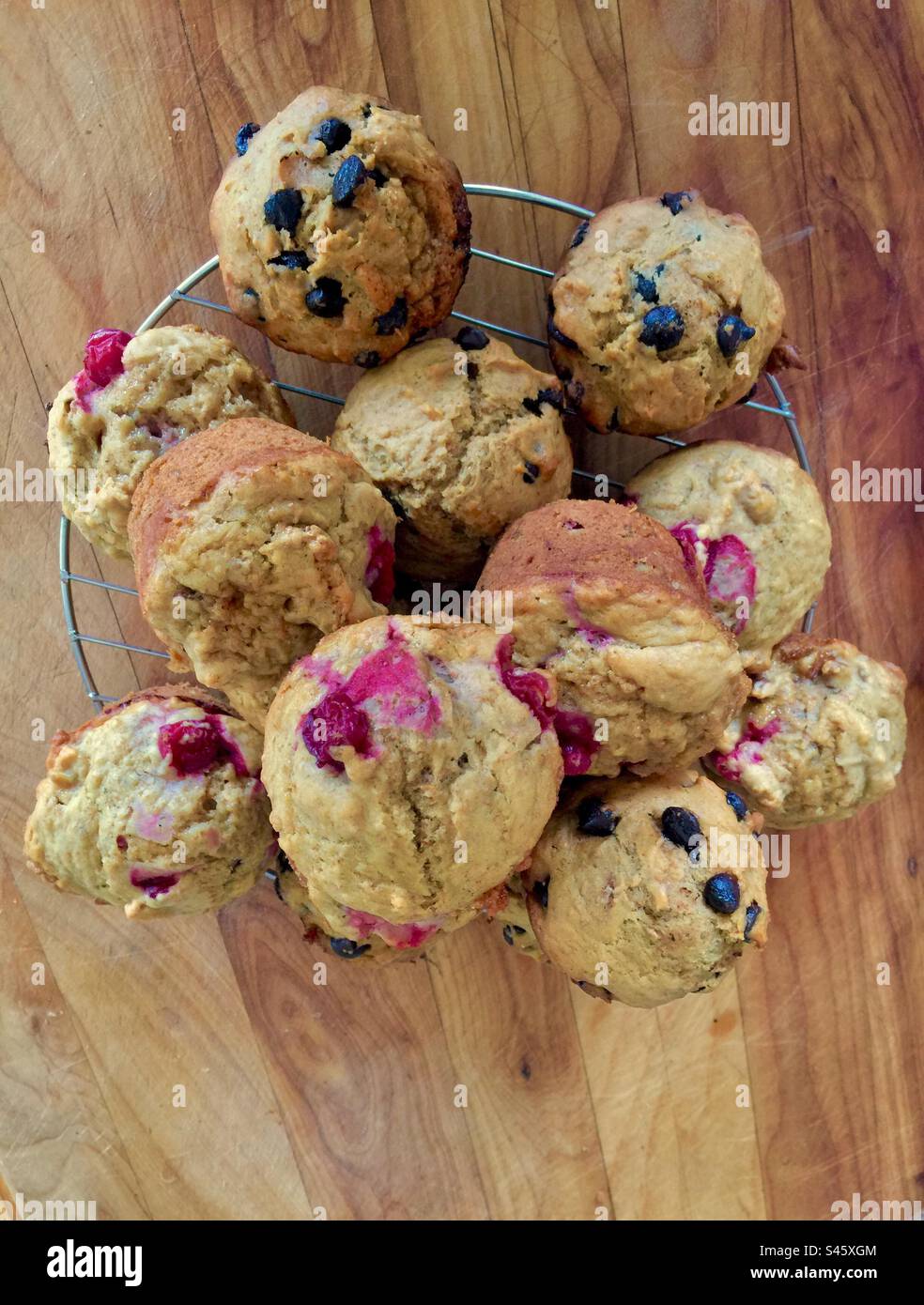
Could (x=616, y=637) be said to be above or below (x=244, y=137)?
below

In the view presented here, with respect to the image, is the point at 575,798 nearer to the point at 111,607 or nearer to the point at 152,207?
the point at 111,607

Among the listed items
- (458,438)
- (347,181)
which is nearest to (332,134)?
(347,181)

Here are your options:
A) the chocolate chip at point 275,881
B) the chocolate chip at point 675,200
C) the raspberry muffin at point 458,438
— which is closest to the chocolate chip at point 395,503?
the raspberry muffin at point 458,438

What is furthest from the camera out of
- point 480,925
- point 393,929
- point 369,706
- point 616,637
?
point 480,925

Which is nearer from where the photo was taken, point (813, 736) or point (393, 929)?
point (393, 929)

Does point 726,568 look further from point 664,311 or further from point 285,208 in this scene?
point 285,208

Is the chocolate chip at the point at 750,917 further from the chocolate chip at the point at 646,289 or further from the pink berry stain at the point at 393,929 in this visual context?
the chocolate chip at the point at 646,289
